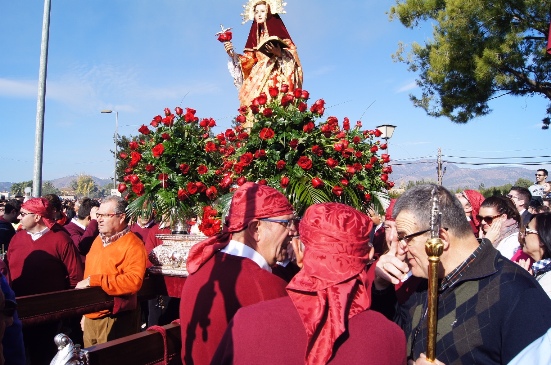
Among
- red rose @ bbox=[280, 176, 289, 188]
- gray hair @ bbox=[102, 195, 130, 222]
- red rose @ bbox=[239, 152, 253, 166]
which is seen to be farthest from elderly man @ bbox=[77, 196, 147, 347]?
red rose @ bbox=[280, 176, 289, 188]

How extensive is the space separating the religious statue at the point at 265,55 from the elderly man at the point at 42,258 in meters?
2.72

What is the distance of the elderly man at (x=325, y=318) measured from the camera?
5.81 ft

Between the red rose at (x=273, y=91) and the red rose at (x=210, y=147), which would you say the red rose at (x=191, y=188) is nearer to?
the red rose at (x=210, y=147)

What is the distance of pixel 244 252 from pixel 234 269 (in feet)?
0.45

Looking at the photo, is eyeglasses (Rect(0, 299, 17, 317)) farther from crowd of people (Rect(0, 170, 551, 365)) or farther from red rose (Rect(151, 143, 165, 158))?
red rose (Rect(151, 143, 165, 158))

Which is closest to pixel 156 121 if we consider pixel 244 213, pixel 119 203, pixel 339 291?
pixel 119 203

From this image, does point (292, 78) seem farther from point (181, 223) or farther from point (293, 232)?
point (293, 232)

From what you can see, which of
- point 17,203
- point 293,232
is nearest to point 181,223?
point 293,232

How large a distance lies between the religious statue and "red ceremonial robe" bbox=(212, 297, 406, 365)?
475 centimetres

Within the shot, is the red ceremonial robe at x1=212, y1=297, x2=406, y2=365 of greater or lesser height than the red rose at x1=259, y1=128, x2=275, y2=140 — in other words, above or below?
below

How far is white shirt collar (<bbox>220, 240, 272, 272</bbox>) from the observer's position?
2742 mm

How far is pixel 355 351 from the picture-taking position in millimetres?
1778

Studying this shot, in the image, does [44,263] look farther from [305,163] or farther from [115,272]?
[305,163]

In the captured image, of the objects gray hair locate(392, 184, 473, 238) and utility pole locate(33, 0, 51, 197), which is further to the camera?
utility pole locate(33, 0, 51, 197)
